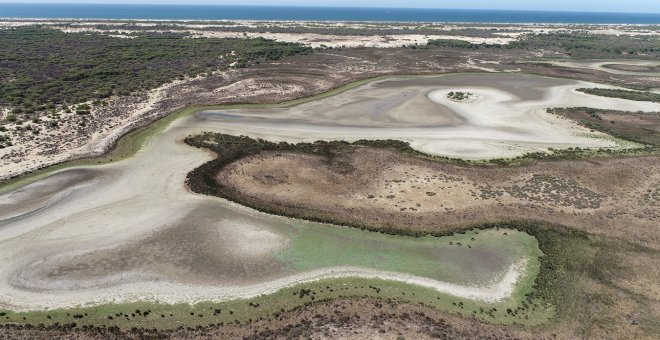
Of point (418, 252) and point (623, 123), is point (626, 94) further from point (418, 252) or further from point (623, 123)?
point (418, 252)

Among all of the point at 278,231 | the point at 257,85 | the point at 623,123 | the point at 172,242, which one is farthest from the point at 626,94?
the point at 172,242

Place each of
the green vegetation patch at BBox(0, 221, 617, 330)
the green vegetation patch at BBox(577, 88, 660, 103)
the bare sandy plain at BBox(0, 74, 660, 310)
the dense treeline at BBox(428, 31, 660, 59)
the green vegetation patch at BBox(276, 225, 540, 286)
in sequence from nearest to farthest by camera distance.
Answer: the green vegetation patch at BBox(0, 221, 617, 330)
the bare sandy plain at BBox(0, 74, 660, 310)
the green vegetation patch at BBox(276, 225, 540, 286)
the green vegetation patch at BBox(577, 88, 660, 103)
the dense treeline at BBox(428, 31, 660, 59)

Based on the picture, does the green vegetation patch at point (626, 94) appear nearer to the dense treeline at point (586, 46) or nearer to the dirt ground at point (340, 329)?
the dense treeline at point (586, 46)

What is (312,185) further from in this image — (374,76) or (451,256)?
(374,76)

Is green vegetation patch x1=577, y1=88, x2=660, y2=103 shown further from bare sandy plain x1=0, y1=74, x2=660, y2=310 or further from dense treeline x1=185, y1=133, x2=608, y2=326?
dense treeline x1=185, y1=133, x2=608, y2=326

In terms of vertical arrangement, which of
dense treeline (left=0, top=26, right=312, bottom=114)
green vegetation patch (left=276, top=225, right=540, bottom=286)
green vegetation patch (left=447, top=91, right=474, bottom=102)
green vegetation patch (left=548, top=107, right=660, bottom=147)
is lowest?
green vegetation patch (left=276, top=225, right=540, bottom=286)

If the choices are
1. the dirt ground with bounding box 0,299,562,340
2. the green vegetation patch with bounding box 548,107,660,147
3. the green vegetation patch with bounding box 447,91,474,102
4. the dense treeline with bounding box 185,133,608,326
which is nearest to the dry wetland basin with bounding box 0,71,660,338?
the dense treeline with bounding box 185,133,608,326

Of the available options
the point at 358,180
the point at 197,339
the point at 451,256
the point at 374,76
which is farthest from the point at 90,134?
the point at 374,76
